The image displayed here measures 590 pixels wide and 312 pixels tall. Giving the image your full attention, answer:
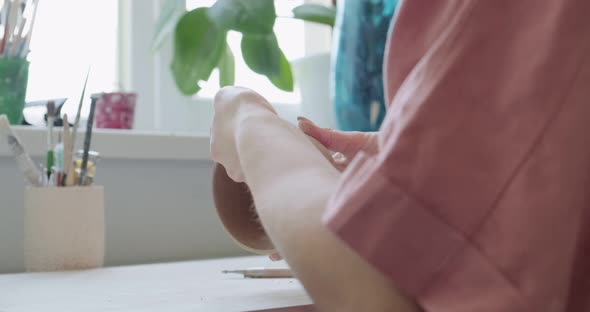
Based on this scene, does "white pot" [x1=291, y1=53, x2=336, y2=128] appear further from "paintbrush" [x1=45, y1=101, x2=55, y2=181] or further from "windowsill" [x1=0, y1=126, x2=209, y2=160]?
"paintbrush" [x1=45, y1=101, x2=55, y2=181]

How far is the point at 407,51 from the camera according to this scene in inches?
15.4

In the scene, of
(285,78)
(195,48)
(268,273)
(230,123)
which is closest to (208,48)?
(195,48)

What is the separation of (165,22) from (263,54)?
0.16 metres

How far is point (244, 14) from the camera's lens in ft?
3.30

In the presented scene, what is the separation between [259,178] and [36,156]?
1.91 feet

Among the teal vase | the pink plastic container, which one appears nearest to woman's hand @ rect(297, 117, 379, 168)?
the teal vase

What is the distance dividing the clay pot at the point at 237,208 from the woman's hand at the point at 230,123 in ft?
0.11

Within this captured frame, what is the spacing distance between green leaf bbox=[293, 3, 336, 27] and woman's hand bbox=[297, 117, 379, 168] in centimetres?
57

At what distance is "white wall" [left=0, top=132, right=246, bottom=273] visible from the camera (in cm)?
91

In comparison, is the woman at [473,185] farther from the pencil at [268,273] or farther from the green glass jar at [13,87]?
the green glass jar at [13,87]

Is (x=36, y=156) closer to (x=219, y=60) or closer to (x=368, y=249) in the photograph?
(x=219, y=60)

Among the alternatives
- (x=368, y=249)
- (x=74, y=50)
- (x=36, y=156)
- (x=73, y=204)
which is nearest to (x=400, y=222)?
(x=368, y=249)

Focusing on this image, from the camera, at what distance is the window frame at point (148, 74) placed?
1.23 meters

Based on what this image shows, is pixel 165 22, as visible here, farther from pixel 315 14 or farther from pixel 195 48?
pixel 315 14
